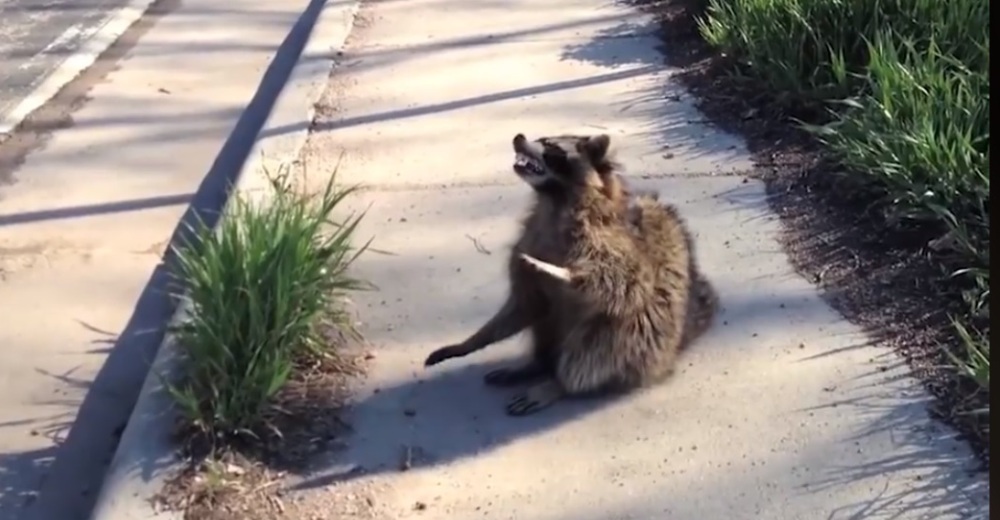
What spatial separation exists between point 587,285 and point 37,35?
7771mm

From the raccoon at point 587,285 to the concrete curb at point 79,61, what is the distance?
453 cm

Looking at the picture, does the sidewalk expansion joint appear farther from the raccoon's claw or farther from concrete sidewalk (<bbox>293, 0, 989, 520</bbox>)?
the raccoon's claw

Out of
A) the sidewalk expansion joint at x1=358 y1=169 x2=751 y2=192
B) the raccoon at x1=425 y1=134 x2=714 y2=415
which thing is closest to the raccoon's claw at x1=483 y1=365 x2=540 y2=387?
the raccoon at x1=425 y1=134 x2=714 y2=415

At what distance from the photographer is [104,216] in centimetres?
696

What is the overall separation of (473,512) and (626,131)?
367 cm

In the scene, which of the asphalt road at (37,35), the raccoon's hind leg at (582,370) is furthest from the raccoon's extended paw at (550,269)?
the asphalt road at (37,35)

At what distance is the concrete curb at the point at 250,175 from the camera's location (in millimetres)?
4184

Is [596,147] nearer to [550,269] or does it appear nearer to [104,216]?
[550,269]

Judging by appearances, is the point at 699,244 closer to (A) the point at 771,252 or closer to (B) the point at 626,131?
(A) the point at 771,252

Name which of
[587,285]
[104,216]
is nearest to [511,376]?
[587,285]

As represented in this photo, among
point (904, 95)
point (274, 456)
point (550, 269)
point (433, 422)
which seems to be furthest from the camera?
point (904, 95)

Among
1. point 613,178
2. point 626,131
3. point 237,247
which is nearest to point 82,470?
point 237,247

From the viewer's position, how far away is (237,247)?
15.5 feet

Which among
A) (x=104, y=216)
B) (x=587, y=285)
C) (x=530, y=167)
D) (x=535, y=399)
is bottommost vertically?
(x=104, y=216)
